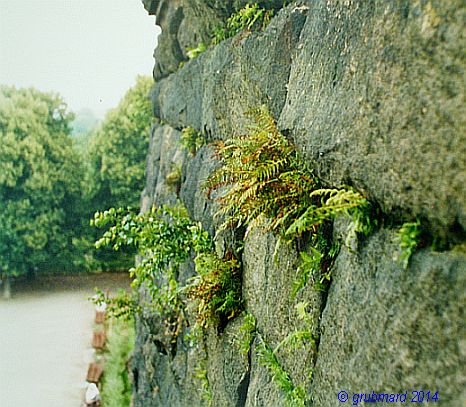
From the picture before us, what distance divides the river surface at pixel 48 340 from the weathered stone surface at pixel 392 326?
6125 mm

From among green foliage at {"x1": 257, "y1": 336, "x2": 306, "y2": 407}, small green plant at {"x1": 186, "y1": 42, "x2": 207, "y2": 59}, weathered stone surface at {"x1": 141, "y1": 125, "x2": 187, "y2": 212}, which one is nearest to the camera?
green foliage at {"x1": 257, "y1": 336, "x2": 306, "y2": 407}

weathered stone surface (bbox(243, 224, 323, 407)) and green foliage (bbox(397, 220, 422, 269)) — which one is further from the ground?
green foliage (bbox(397, 220, 422, 269))

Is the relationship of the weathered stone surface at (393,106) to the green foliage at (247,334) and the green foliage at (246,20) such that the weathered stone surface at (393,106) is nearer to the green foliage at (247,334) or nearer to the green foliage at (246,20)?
the green foliage at (246,20)

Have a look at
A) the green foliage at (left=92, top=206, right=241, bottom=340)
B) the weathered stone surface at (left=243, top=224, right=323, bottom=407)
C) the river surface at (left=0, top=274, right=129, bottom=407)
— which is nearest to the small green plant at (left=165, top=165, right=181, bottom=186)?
the green foliage at (left=92, top=206, right=241, bottom=340)

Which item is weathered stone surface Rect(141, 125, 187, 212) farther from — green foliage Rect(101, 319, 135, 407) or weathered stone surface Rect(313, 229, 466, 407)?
weathered stone surface Rect(313, 229, 466, 407)

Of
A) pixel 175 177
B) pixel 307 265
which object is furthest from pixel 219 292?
pixel 175 177

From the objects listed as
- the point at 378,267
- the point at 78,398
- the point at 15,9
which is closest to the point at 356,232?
the point at 378,267

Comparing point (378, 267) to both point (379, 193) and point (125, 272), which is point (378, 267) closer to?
Answer: point (379, 193)

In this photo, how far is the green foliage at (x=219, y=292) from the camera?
3.27 meters

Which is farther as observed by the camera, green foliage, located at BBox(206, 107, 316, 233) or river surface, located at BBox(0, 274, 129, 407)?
river surface, located at BBox(0, 274, 129, 407)

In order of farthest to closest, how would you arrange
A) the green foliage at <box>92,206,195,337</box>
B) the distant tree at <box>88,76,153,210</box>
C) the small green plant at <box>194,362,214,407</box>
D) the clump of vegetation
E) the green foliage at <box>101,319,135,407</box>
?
1. the distant tree at <box>88,76,153,210</box>
2. the green foliage at <box>101,319,135,407</box>
3. the green foliage at <box>92,206,195,337</box>
4. the small green plant at <box>194,362,214,407</box>
5. the clump of vegetation

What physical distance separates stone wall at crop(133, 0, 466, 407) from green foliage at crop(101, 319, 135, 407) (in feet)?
16.1

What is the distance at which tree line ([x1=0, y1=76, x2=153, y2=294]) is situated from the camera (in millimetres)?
13773

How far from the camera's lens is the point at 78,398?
27.2 feet
